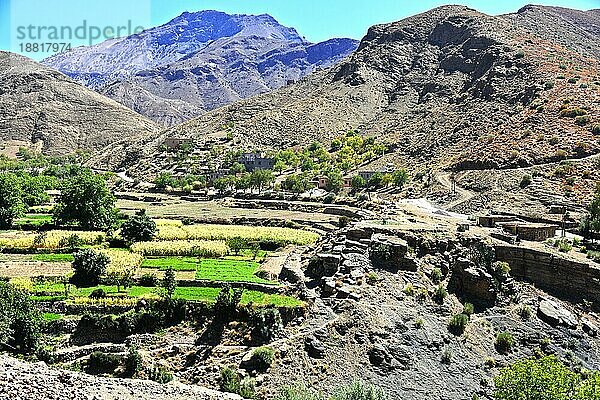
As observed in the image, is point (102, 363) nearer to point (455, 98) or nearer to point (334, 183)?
point (334, 183)

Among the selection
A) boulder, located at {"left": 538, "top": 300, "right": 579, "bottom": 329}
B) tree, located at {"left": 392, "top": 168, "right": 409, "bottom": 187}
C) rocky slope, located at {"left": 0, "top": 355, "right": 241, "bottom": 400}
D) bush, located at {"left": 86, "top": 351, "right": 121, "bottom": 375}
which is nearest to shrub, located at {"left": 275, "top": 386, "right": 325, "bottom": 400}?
rocky slope, located at {"left": 0, "top": 355, "right": 241, "bottom": 400}

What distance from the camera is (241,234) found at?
128 feet

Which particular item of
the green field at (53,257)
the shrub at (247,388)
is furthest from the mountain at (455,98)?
the green field at (53,257)

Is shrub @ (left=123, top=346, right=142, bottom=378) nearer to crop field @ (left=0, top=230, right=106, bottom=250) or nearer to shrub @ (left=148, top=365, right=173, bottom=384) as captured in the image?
shrub @ (left=148, top=365, right=173, bottom=384)

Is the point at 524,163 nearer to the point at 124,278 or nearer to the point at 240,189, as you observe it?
the point at 240,189

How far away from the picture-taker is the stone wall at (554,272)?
87.0 feet

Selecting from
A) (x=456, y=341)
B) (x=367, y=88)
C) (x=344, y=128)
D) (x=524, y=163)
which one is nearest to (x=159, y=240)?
(x=456, y=341)

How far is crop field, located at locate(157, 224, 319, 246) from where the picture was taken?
37.2 m

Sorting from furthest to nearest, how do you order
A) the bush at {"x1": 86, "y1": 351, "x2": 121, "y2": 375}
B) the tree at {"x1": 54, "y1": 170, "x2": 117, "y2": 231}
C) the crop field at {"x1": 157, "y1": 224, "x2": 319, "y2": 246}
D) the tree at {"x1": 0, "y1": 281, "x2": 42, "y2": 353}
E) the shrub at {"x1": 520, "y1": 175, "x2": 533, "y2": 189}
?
1. the shrub at {"x1": 520, "y1": 175, "x2": 533, "y2": 189}
2. the tree at {"x1": 54, "y1": 170, "x2": 117, "y2": 231}
3. the crop field at {"x1": 157, "y1": 224, "x2": 319, "y2": 246}
4. the bush at {"x1": 86, "y1": 351, "x2": 121, "y2": 375}
5. the tree at {"x1": 0, "y1": 281, "x2": 42, "y2": 353}

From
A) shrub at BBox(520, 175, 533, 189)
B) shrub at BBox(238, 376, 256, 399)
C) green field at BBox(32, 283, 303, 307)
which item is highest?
shrub at BBox(520, 175, 533, 189)

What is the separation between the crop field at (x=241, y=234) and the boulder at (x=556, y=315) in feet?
50.9

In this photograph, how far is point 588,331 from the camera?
24703 millimetres

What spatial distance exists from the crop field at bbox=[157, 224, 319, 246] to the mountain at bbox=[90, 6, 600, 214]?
70.7 ft

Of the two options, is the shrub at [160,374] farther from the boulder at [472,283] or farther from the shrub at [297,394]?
the boulder at [472,283]
